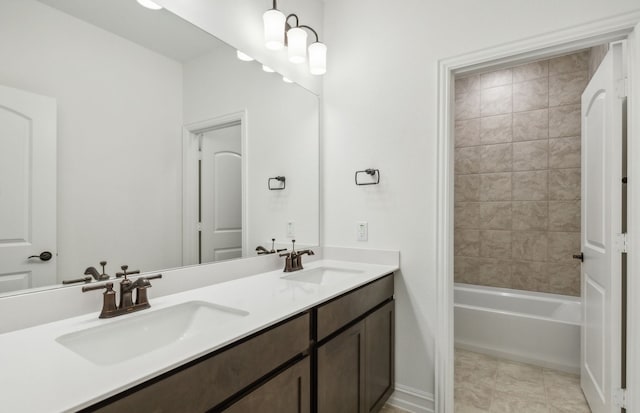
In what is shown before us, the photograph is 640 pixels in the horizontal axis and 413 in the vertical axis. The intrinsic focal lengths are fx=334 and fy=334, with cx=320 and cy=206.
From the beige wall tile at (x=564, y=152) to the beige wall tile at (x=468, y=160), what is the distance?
1.99ft

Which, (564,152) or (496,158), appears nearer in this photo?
(564,152)

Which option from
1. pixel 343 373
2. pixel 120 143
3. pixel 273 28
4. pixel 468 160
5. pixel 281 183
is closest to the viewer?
pixel 120 143

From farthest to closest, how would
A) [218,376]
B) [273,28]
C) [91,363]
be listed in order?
1. [273,28]
2. [218,376]
3. [91,363]

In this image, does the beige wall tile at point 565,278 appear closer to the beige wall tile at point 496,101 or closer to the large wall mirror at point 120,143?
the beige wall tile at point 496,101

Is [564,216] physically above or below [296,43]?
below

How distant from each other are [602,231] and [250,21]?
7.17ft

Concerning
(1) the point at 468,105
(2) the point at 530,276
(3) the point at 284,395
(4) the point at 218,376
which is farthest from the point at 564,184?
(4) the point at 218,376

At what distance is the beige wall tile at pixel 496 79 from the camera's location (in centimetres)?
323

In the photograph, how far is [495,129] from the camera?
10.8 ft

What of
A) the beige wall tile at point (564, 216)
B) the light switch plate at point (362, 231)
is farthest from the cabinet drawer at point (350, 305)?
the beige wall tile at point (564, 216)

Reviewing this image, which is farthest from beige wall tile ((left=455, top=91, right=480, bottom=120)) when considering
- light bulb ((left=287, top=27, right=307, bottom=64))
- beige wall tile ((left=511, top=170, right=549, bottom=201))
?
light bulb ((left=287, top=27, right=307, bottom=64))

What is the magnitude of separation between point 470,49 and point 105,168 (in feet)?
6.17

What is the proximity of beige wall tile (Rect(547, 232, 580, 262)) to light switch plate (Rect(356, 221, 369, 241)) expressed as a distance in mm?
1997

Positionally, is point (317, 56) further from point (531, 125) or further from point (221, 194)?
point (531, 125)
